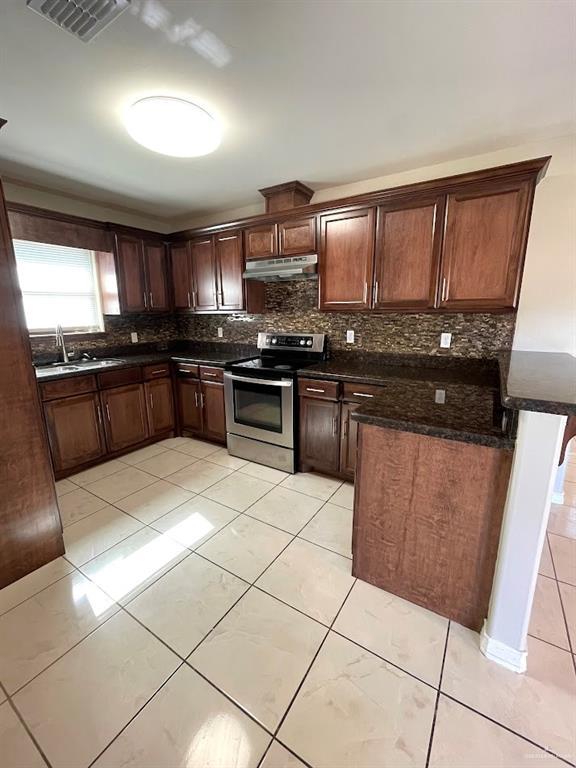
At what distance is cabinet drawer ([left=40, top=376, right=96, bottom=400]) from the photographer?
8.52 feet

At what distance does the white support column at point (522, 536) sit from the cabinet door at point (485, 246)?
4.53 ft

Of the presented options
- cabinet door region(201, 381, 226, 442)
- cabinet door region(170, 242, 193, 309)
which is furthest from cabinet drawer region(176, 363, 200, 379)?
cabinet door region(170, 242, 193, 309)

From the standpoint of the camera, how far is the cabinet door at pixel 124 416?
10.1 feet

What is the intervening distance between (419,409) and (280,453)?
5.33 ft

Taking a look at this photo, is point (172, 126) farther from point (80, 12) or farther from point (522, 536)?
point (522, 536)

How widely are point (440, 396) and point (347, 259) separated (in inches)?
59.1

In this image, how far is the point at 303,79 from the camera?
1573 millimetres

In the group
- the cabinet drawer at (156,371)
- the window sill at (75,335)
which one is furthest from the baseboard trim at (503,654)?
the window sill at (75,335)

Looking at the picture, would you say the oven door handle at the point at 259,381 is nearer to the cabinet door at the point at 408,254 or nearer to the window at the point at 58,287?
the cabinet door at the point at 408,254

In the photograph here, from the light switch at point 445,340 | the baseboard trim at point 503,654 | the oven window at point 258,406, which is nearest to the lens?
the baseboard trim at point 503,654

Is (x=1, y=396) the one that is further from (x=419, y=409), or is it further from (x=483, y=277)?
(x=483, y=277)

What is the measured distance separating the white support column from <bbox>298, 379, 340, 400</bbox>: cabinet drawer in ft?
4.68

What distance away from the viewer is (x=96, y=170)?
8.48 feet

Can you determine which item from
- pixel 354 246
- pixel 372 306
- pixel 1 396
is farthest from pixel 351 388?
pixel 1 396
